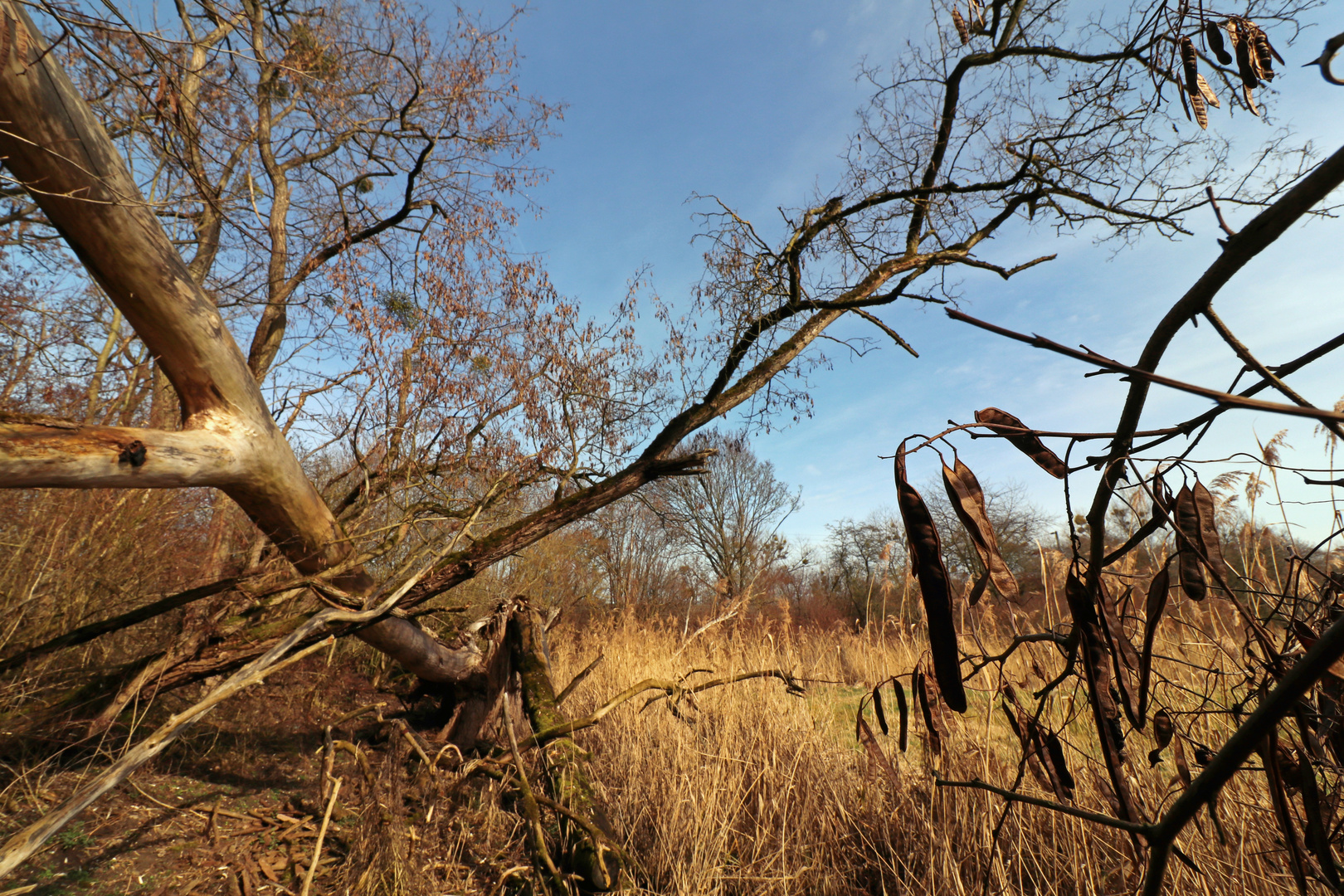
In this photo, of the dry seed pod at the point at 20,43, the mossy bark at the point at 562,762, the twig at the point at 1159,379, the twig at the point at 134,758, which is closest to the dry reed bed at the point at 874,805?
the mossy bark at the point at 562,762

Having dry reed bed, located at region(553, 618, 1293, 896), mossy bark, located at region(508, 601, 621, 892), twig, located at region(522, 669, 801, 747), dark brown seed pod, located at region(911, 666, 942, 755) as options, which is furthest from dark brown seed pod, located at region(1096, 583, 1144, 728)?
twig, located at region(522, 669, 801, 747)

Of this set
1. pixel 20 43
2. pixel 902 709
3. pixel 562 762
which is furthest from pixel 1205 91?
pixel 562 762

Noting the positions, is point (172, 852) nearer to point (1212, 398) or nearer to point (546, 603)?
point (1212, 398)

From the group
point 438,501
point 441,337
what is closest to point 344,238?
point 441,337

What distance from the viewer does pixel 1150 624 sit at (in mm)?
664

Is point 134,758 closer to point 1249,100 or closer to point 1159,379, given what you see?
point 1159,379

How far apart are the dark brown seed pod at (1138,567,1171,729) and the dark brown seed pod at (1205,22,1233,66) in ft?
2.50

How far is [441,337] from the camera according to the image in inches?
224

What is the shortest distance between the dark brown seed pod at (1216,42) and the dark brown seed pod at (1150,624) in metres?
0.76

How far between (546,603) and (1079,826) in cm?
880

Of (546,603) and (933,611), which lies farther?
(546,603)

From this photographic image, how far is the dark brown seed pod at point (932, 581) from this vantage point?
62 centimetres

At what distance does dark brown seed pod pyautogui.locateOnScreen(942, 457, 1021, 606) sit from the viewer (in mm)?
637

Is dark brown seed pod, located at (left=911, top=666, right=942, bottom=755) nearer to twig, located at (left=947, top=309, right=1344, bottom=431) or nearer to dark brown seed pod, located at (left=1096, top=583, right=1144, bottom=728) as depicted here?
dark brown seed pod, located at (left=1096, top=583, right=1144, bottom=728)
